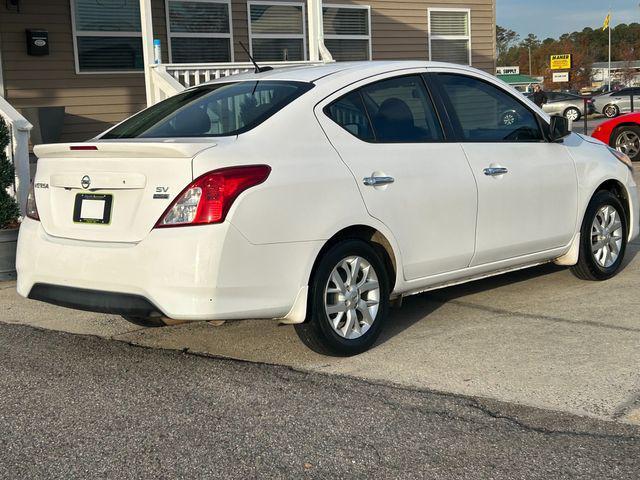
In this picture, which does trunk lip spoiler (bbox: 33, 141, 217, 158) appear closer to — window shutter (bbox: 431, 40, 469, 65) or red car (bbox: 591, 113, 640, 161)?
red car (bbox: 591, 113, 640, 161)

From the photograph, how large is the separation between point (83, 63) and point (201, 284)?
32.4 feet

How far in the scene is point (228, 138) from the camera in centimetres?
473

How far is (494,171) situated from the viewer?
5.79 meters

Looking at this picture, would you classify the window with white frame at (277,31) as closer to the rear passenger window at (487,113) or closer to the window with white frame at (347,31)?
the window with white frame at (347,31)

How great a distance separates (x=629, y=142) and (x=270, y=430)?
530 inches

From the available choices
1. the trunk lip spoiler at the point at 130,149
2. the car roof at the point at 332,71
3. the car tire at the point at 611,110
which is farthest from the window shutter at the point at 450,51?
the car tire at the point at 611,110

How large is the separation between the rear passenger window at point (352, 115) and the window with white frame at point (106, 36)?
9.07 meters

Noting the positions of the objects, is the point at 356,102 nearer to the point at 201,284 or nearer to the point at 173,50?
the point at 201,284

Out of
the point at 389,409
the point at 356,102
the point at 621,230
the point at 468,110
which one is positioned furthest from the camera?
the point at 621,230

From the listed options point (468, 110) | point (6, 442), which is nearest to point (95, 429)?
point (6, 442)

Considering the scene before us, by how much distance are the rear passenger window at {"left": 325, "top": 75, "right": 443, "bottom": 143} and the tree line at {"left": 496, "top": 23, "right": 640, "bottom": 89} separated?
203 ft

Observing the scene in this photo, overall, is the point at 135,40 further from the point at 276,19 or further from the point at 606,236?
the point at 606,236

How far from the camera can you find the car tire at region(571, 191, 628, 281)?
6.62m

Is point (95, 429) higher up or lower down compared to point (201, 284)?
lower down
